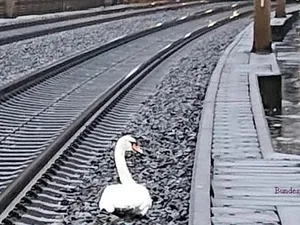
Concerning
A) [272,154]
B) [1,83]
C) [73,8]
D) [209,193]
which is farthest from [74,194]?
[73,8]

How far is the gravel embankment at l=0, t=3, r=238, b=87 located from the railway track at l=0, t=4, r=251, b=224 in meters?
0.82

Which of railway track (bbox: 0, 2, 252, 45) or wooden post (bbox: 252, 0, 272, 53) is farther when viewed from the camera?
railway track (bbox: 0, 2, 252, 45)

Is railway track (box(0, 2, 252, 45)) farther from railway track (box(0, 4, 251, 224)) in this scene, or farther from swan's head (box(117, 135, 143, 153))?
swan's head (box(117, 135, 143, 153))

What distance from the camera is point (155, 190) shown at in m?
7.56

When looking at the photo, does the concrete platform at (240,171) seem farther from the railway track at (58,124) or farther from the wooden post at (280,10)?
the wooden post at (280,10)

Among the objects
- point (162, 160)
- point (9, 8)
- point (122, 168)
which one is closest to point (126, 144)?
point (122, 168)

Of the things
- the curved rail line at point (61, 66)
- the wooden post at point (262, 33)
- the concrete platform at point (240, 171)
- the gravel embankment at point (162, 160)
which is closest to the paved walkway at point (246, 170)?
the concrete platform at point (240, 171)

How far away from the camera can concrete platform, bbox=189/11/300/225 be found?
6.54 meters

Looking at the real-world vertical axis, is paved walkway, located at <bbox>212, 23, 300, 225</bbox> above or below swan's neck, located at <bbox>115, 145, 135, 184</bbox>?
below

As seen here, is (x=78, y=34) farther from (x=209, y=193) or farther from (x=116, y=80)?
(x=209, y=193)

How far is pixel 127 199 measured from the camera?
637cm

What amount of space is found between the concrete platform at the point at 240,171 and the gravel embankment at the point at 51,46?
4721 mm

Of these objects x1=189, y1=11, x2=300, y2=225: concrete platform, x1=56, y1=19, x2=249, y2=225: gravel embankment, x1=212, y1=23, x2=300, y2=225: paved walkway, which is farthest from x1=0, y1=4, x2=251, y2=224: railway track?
x1=212, y1=23, x2=300, y2=225: paved walkway

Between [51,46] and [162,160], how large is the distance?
13.8m
